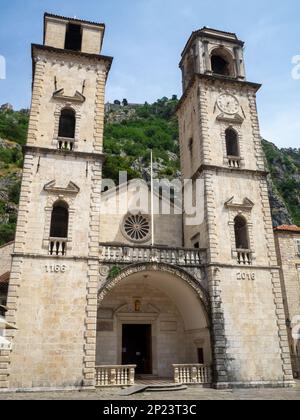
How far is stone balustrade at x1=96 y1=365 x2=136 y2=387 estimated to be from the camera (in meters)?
14.2

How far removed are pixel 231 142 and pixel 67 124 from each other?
28.9 feet

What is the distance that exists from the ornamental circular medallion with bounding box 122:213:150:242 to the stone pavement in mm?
8217

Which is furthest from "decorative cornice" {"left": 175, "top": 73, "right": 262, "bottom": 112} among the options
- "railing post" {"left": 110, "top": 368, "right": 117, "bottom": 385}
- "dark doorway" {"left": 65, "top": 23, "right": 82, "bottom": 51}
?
"railing post" {"left": 110, "top": 368, "right": 117, "bottom": 385}

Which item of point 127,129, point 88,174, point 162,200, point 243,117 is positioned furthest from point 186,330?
point 127,129

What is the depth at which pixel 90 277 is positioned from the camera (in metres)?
14.9

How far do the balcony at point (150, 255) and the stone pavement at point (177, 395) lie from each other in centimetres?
506

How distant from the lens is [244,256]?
56.4ft

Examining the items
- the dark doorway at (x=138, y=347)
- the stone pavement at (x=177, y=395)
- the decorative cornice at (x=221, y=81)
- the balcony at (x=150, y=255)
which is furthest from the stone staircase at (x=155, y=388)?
the decorative cornice at (x=221, y=81)

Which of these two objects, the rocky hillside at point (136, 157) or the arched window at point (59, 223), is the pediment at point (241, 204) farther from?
the rocky hillside at point (136, 157)

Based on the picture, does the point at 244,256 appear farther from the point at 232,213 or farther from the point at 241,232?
the point at 232,213

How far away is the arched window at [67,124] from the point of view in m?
18.6

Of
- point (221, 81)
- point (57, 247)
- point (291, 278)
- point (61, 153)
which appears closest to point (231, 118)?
point (221, 81)

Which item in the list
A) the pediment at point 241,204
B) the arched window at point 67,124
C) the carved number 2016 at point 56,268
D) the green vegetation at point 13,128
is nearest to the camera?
the carved number 2016 at point 56,268

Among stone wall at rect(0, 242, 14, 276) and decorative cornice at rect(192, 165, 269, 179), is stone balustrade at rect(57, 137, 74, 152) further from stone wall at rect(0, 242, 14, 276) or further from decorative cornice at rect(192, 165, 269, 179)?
stone wall at rect(0, 242, 14, 276)
